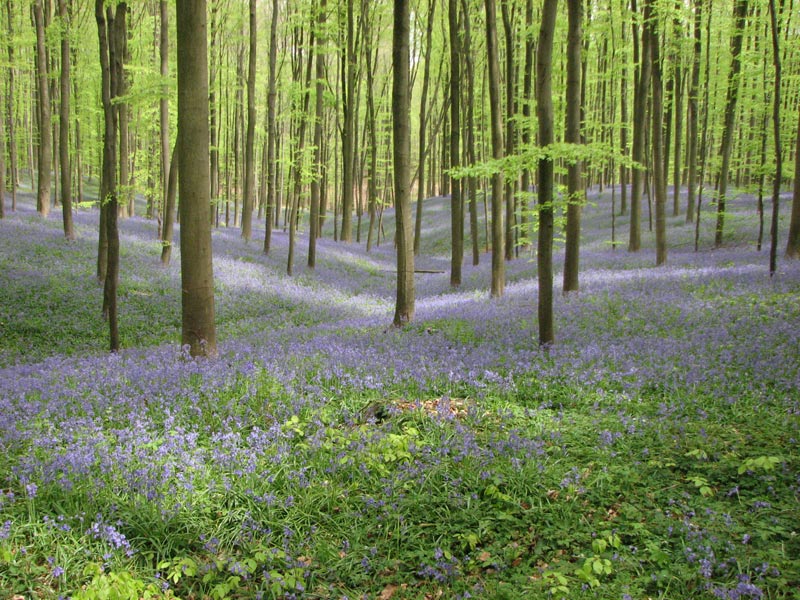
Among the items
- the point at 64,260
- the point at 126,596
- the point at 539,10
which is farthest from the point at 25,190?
the point at 126,596

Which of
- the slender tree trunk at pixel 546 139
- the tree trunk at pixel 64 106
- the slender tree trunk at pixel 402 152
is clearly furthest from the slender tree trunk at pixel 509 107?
the tree trunk at pixel 64 106

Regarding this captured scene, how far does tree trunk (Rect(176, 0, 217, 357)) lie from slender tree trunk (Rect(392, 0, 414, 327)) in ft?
13.1

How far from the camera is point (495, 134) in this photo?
1508cm

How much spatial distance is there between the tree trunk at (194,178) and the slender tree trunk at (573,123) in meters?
5.91

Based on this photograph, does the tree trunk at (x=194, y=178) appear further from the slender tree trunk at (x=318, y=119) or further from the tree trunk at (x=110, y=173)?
the slender tree trunk at (x=318, y=119)

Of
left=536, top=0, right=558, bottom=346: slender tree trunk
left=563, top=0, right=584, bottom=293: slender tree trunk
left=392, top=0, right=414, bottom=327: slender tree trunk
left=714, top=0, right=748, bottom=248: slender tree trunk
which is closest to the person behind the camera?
left=536, top=0, right=558, bottom=346: slender tree trunk

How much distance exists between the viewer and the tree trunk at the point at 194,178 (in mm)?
7867

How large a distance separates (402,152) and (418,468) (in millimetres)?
7538

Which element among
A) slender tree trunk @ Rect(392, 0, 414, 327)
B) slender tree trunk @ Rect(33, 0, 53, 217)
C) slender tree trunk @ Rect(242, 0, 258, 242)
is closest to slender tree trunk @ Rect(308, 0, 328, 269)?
Result: slender tree trunk @ Rect(242, 0, 258, 242)

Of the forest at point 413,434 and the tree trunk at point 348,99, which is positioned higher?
the tree trunk at point 348,99

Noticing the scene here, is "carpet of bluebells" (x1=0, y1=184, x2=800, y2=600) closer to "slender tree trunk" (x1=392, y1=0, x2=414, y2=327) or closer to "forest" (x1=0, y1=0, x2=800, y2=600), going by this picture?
"forest" (x1=0, y1=0, x2=800, y2=600)

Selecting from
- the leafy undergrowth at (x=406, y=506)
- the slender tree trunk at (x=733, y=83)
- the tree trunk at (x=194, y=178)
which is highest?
the slender tree trunk at (x=733, y=83)

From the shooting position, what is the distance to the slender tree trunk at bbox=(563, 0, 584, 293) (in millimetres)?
10359

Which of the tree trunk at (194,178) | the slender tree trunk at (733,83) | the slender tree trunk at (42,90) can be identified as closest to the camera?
the tree trunk at (194,178)
